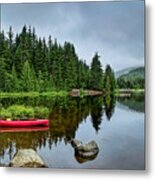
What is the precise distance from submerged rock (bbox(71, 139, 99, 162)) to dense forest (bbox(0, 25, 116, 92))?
0.25m

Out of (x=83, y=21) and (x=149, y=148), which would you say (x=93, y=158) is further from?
(x=83, y=21)

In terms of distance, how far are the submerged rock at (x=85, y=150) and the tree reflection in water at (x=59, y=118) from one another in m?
0.05

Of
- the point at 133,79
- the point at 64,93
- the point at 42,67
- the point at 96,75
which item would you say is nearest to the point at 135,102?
the point at 133,79

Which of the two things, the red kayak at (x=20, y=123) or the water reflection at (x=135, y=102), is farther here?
the red kayak at (x=20, y=123)

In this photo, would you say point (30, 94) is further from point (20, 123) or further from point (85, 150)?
point (85, 150)

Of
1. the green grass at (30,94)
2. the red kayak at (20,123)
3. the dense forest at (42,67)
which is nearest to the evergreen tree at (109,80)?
the dense forest at (42,67)

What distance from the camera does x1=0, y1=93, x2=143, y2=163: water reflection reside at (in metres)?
2.23

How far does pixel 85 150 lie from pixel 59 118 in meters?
0.19

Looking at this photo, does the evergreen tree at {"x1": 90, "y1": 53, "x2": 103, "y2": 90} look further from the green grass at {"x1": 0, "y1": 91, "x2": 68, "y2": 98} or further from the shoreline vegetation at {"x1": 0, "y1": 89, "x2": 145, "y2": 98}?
the green grass at {"x1": 0, "y1": 91, "x2": 68, "y2": 98}

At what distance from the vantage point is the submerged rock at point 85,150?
2203mm

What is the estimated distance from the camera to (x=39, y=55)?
229 centimetres

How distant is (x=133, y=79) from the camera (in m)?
2.18

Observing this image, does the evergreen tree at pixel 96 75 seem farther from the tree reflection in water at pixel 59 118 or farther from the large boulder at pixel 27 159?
the large boulder at pixel 27 159

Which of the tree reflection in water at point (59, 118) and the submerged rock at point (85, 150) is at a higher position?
the tree reflection in water at point (59, 118)
